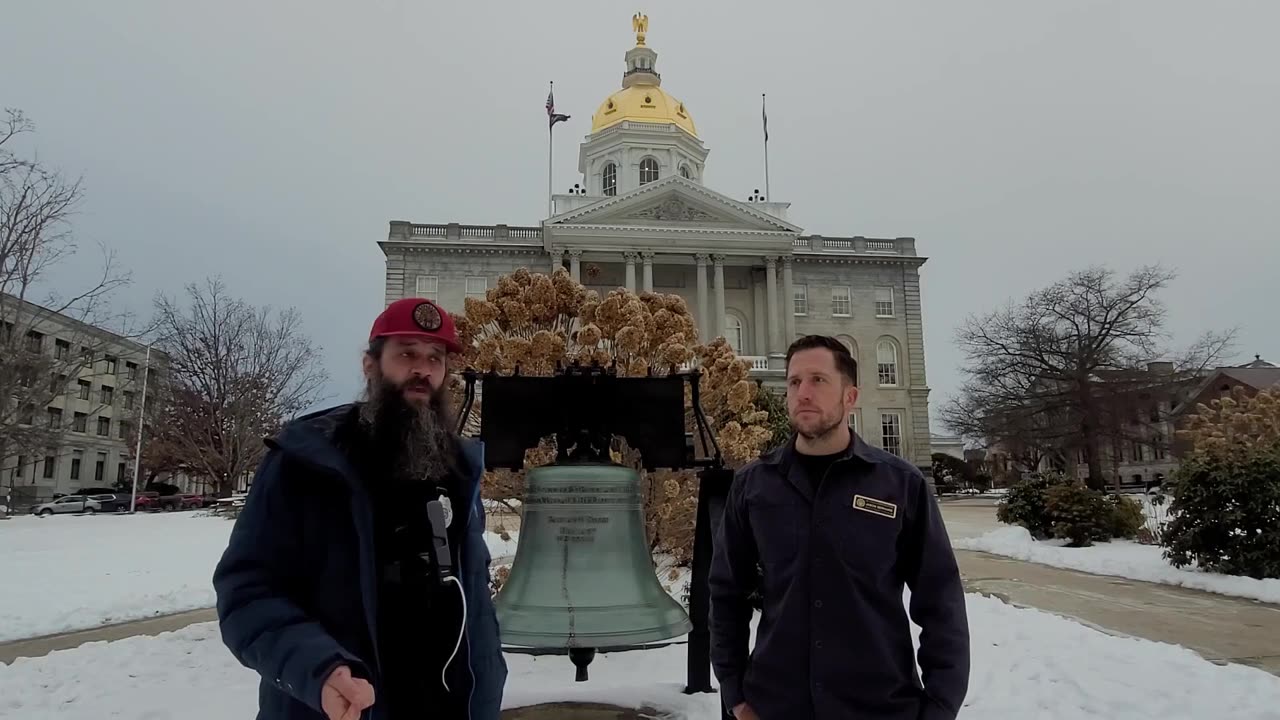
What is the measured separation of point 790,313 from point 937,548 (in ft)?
135

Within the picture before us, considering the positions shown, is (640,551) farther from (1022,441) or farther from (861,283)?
(861,283)

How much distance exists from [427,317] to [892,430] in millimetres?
45493

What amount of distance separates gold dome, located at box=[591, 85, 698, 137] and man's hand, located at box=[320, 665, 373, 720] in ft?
167

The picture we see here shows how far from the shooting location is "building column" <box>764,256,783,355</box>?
42031 mm

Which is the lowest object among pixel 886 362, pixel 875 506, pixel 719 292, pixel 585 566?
pixel 585 566

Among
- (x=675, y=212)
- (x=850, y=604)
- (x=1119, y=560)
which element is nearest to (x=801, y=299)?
(x=675, y=212)

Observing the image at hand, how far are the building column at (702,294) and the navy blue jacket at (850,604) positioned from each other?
3919 cm

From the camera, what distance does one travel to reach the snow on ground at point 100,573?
937cm

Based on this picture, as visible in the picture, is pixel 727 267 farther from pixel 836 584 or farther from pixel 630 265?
pixel 836 584

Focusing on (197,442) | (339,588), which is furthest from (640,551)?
(197,442)

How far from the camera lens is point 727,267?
44812mm

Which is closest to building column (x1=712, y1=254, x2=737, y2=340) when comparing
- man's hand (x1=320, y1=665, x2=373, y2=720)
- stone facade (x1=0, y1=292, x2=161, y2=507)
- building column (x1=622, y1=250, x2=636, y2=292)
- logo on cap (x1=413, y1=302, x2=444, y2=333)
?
building column (x1=622, y1=250, x2=636, y2=292)

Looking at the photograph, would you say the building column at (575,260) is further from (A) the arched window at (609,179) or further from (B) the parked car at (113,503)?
(B) the parked car at (113,503)

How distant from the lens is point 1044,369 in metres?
36.9
